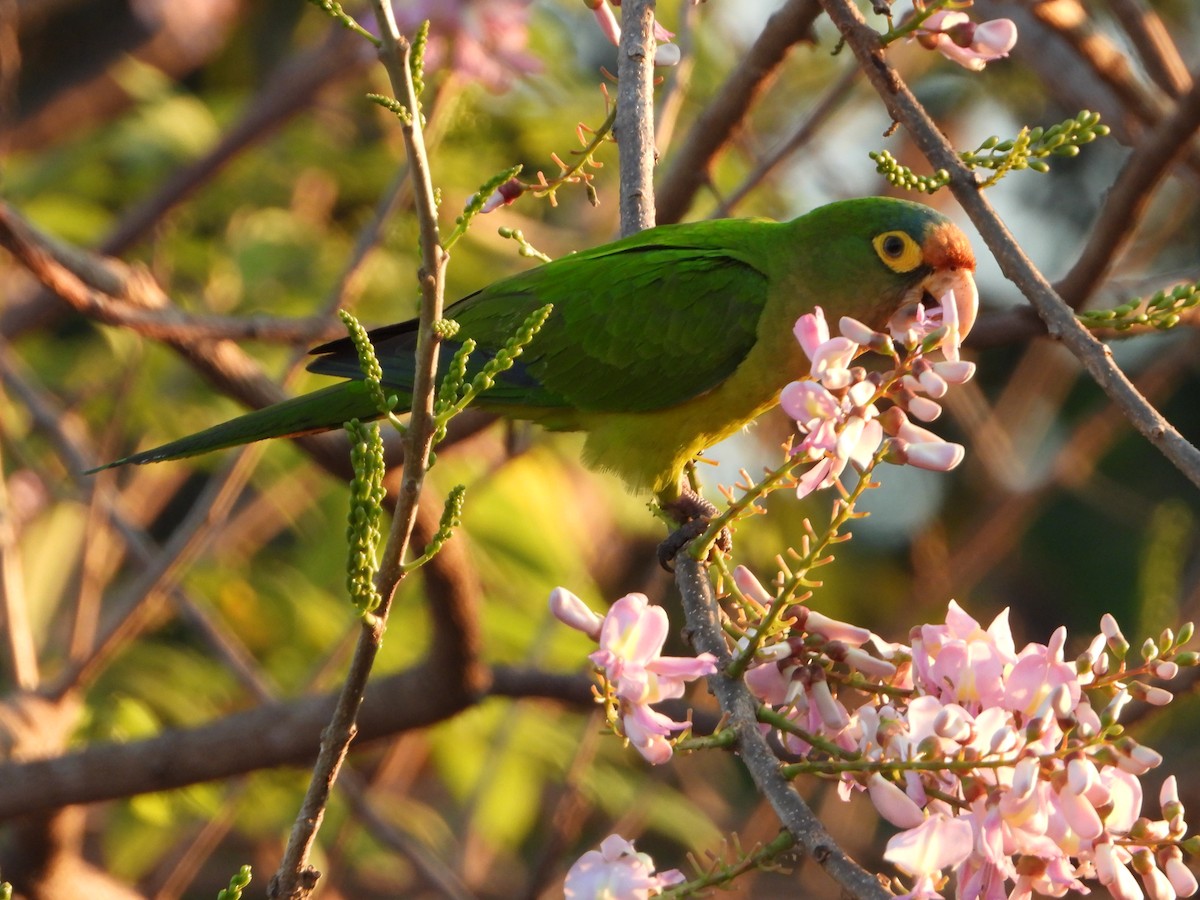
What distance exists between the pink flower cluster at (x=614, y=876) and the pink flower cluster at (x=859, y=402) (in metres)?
0.48

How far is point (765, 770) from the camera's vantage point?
1537 mm

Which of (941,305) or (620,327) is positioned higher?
(620,327)

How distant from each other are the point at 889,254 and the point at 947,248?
0.14 metres

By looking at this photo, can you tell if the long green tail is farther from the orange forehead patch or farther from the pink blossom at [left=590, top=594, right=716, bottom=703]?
the pink blossom at [left=590, top=594, right=716, bottom=703]

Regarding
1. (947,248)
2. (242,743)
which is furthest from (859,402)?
(242,743)

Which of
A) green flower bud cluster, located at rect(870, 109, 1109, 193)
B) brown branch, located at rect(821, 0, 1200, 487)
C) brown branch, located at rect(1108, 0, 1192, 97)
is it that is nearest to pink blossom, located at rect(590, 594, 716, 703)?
brown branch, located at rect(821, 0, 1200, 487)

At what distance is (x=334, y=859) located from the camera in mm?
3777

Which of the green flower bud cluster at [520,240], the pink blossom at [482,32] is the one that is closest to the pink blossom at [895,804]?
the green flower bud cluster at [520,240]

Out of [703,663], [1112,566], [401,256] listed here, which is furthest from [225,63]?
[703,663]

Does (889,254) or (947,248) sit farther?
(889,254)

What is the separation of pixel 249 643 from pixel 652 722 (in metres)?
3.63

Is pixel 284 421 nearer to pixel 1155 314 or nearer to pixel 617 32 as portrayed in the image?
pixel 617 32

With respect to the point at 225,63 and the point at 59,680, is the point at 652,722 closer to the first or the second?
the point at 59,680

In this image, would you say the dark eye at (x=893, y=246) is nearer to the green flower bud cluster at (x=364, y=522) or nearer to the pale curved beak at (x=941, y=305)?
the pale curved beak at (x=941, y=305)
